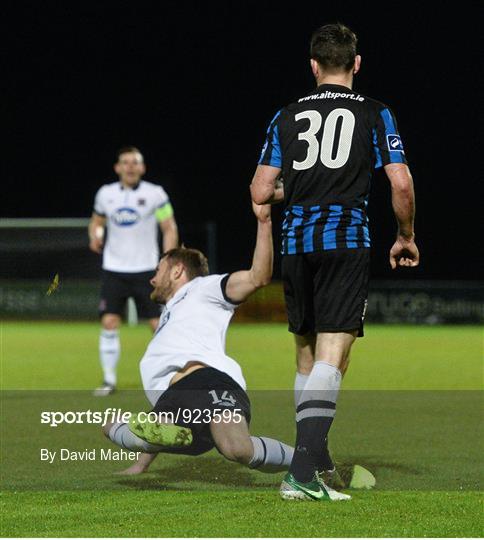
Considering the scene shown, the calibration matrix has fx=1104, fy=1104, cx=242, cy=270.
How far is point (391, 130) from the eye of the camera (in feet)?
15.2

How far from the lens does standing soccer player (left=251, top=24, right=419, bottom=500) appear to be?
461cm

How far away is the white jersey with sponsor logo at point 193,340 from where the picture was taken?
214 inches

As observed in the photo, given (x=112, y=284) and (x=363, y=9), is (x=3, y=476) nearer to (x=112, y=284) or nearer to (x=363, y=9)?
(x=112, y=284)

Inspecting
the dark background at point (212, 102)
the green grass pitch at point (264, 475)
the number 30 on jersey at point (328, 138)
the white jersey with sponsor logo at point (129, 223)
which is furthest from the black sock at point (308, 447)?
the dark background at point (212, 102)

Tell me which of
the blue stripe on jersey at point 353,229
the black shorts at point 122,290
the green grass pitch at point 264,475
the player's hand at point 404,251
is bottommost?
the green grass pitch at point 264,475

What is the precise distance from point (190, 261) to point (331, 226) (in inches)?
48.9

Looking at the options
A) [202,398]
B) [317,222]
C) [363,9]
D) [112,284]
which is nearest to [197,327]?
[202,398]

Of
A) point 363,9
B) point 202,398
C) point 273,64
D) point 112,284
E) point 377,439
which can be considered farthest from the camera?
point 273,64

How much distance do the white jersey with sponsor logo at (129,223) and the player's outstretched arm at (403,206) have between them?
5684 mm

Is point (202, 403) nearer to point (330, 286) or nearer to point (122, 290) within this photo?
point (330, 286)

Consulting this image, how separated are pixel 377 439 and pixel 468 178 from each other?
26.6 meters

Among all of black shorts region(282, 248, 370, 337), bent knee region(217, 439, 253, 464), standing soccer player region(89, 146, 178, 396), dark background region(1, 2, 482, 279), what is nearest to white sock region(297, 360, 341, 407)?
black shorts region(282, 248, 370, 337)

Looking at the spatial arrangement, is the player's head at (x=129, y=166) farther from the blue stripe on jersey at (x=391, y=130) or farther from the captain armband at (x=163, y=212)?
the blue stripe on jersey at (x=391, y=130)

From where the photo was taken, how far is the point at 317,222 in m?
4.75
